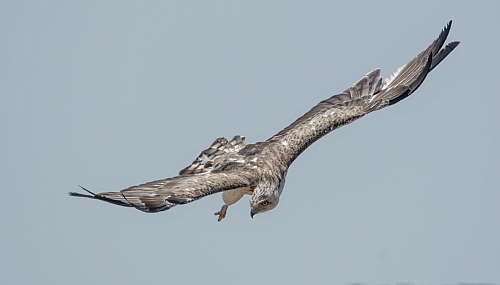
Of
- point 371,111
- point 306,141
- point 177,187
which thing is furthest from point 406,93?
point 177,187

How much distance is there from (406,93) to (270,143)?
10.5 ft

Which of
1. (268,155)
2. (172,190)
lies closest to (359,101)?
(268,155)

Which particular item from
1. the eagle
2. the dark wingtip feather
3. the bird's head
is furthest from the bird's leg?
the dark wingtip feather

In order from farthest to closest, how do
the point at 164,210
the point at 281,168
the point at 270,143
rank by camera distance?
the point at 270,143 < the point at 281,168 < the point at 164,210

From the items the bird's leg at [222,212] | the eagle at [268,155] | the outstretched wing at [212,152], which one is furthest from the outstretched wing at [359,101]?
the bird's leg at [222,212]

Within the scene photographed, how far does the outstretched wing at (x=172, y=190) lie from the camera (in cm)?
1605

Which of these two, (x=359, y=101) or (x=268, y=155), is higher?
(x=359, y=101)

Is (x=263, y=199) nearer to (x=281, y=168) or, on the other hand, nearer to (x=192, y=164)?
(x=281, y=168)

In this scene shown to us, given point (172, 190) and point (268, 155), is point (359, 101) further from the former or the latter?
point (172, 190)

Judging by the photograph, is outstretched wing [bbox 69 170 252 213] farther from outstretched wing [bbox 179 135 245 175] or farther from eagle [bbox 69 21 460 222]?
outstretched wing [bbox 179 135 245 175]

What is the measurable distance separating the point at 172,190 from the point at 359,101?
5.87 meters

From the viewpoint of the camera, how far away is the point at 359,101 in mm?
20953

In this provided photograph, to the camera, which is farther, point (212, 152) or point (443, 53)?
point (212, 152)

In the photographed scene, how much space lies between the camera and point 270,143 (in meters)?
20.0
